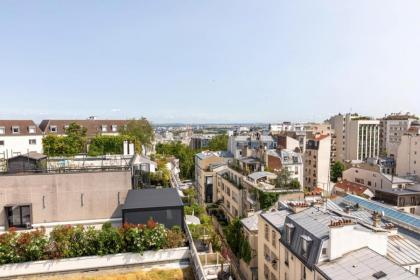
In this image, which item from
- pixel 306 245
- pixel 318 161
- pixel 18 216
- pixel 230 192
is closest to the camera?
pixel 306 245

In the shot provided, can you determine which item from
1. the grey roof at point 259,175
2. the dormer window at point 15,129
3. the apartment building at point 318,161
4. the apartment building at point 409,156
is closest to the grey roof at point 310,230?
the grey roof at point 259,175

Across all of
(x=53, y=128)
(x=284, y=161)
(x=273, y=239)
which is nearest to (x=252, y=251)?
(x=273, y=239)

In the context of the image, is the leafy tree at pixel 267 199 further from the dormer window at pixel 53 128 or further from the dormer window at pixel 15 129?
the dormer window at pixel 53 128

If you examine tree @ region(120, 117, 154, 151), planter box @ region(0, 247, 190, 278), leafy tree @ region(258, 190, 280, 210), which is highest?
tree @ region(120, 117, 154, 151)

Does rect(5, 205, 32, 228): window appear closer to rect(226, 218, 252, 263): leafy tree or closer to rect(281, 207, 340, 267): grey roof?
rect(281, 207, 340, 267): grey roof

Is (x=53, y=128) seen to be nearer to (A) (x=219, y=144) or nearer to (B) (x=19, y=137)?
(B) (x=19, y=137)

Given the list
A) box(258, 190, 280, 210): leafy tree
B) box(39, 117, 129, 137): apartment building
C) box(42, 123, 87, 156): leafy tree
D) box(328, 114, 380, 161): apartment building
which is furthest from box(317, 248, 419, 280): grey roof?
box(328, 114, 380, 161): apartment building
